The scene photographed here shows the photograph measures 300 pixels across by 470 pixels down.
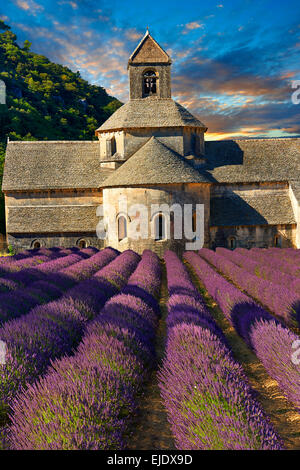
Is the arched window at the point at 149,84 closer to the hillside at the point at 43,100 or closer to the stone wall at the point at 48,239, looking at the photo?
the stone wall at the point at 48,239

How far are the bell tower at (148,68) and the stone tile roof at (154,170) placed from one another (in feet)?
21.8

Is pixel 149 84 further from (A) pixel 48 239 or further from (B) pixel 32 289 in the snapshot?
(B) pixel 32 289

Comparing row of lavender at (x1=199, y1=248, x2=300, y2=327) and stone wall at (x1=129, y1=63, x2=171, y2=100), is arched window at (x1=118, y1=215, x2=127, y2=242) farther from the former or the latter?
stone wall at (x1=129, y1=63, x2=171, y2=100)

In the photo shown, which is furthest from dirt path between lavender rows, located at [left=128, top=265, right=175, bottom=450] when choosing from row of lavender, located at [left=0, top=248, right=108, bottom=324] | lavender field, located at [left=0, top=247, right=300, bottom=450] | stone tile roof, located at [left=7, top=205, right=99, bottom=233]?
stone tile roof, located at [left=7, top=205, right=99, bottom=233]

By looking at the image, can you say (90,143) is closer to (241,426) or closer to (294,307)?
(294,307)

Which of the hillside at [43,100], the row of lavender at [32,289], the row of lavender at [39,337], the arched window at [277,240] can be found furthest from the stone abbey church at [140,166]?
the hillside at [43,100]

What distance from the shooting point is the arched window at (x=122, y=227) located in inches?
816

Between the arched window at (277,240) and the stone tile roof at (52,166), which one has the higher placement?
the stone tile roof at (52,166)

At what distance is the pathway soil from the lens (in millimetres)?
3330

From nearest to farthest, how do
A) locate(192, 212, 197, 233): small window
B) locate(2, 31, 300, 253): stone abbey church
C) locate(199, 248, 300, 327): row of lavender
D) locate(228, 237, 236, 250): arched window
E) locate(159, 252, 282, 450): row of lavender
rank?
locate(159, 252, 282, 450): row of lavender
locate(199, 248, 300, 327): row of lavender
locate(192, 212, 197, 233): small window
locate(2, 31, 300, 253): stone abbey church
locate(228, 237, 236, 250): arched window

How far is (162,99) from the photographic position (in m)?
25.6

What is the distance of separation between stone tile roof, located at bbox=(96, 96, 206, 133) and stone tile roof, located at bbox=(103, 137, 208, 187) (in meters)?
2.55

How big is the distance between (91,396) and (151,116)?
23360mm

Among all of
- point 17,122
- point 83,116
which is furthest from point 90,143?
point 83,116
